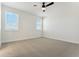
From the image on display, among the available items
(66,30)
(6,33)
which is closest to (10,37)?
(6,33)

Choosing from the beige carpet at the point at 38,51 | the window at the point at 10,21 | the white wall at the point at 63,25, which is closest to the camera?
the beige carpet at the point at 38,51

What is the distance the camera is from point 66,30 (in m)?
4.94

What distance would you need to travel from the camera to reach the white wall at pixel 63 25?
4.46 m

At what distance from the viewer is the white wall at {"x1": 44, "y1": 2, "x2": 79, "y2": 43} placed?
4.46 metres

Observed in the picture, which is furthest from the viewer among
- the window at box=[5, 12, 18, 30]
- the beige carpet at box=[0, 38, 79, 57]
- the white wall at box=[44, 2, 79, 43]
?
the white wall at box=[44, 2, 79, 43]

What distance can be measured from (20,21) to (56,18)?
2.31 m

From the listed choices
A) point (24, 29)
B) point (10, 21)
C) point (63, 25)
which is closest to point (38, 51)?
point (10, 21)

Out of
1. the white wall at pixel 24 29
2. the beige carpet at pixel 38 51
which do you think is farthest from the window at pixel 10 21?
the beige carpet at pixel 38 51

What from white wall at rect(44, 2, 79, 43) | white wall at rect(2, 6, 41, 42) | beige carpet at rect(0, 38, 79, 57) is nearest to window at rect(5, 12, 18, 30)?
white wall at rect(2, 6, 41, 42)

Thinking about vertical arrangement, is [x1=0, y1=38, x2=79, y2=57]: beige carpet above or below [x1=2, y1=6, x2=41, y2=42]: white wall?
below

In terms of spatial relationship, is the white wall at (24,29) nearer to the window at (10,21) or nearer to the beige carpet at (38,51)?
the window at (10,21)

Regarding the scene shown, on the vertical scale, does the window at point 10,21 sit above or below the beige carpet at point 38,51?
above

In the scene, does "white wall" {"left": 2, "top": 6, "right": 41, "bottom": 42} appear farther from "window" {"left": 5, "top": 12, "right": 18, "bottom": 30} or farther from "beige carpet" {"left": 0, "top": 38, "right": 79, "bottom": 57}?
"beige carpet" {"left": 0, "top": 38, "right": 79, "bottom": 57}

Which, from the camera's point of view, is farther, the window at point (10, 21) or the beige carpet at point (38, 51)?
the window at point (10, 21)
